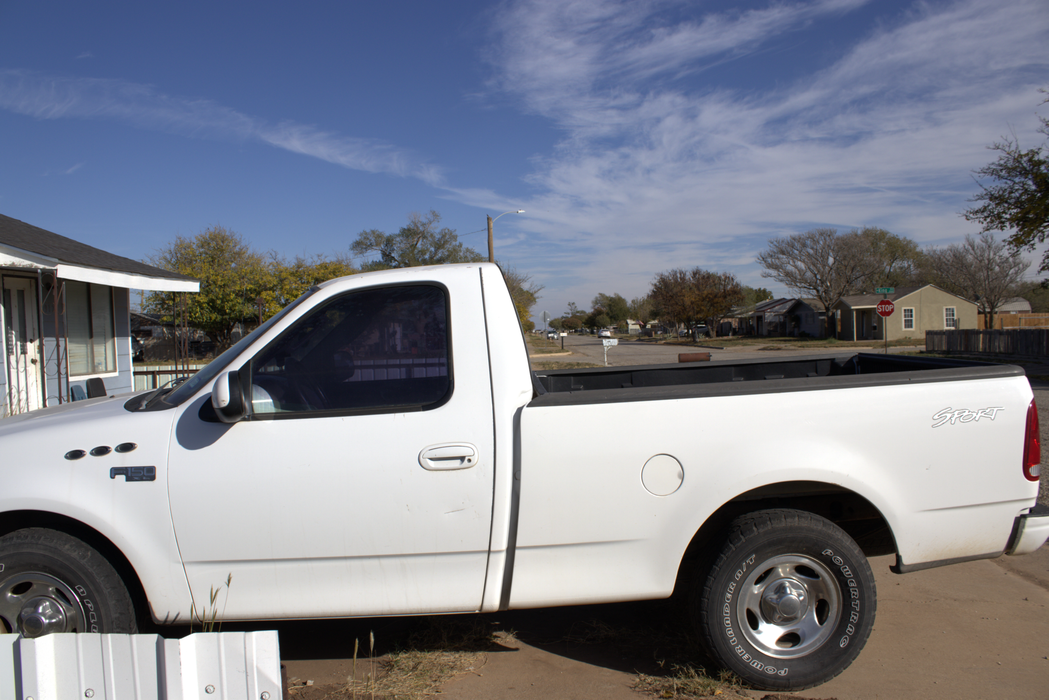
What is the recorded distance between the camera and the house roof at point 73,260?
8602mm

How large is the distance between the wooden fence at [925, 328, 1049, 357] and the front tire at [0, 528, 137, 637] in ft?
97.6

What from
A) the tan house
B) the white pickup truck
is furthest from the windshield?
the tan house

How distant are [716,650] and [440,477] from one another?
1.46 metres

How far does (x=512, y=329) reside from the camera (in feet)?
9.70

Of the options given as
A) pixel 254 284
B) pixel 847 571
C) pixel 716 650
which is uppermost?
pixel 254 284

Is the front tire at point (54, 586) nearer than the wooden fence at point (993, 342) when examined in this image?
Yes

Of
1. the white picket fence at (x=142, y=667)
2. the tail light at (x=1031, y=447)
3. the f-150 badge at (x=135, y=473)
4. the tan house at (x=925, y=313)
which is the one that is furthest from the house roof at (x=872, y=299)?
the white picket fence at (x=142, y=667)

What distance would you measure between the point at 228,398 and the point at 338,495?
0.60 m

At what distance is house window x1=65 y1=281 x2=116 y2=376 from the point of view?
10.6m

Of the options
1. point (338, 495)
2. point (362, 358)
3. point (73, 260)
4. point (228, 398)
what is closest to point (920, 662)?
point (338, 495)

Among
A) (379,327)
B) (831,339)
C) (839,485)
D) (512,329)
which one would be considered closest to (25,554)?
(379,327)

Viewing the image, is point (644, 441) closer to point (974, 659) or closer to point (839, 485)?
point (839, 485)

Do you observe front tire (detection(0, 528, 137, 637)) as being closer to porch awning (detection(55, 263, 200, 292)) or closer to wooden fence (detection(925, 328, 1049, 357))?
porch awning (detection(55, 263, 200, 292))

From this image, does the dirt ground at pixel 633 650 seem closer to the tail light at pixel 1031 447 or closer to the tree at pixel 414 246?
the tail light at pixel 1031 447
